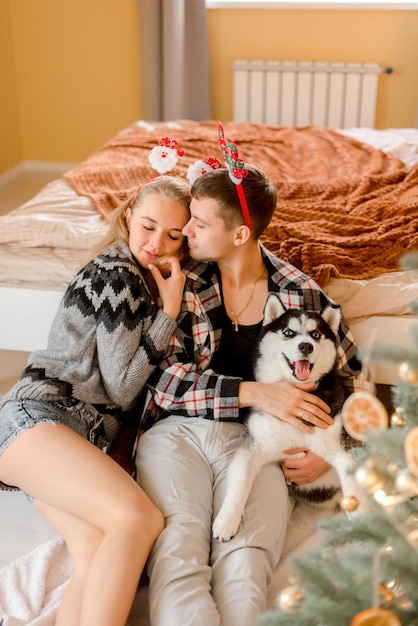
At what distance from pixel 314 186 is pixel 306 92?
180 centimetres

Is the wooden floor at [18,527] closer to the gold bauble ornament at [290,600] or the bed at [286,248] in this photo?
the bed at [286,248]

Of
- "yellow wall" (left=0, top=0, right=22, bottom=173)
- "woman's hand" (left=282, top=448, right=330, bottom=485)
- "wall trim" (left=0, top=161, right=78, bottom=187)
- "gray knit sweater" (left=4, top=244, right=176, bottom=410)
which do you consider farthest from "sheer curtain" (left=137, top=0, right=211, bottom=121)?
"woman's hand" (left=282, top=448, right=330, bottom=485)

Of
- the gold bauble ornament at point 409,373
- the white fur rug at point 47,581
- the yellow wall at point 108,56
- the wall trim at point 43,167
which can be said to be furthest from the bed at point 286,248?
the wall trim at point 43,167

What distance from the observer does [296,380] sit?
1702mm

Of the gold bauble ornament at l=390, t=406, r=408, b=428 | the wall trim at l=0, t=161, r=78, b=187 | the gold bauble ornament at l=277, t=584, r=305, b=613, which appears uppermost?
the gold bauble ornament at l=390, t=406, r=408, b=428

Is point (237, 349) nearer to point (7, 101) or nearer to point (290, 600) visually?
point (290, 600)

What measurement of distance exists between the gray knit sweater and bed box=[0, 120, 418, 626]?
39 centimetres

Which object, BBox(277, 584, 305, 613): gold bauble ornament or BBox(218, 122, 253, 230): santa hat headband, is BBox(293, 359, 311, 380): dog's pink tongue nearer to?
BBox(218, 122, 253, 230): santa hat headband

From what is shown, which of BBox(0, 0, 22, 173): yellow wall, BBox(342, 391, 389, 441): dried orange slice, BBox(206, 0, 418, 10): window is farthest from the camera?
BBox(0, 0, 22, 173): yellow wall

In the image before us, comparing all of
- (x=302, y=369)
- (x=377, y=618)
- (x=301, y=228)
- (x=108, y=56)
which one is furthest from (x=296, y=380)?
(x=108, y=56)

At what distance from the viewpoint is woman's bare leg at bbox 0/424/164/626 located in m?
1.37

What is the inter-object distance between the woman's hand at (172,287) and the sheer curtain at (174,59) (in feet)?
8.95

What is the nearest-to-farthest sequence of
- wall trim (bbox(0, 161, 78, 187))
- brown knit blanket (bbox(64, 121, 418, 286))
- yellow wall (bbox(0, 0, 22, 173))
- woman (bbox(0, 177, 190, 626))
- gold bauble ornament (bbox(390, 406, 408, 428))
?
gold bauble ornament (bbox(390, 406, 408, 428)) < woman (bbox(0, 177, 190, 626)) < brown knit blanket (bbox(64, 121, 418, 286)) < yellow wall (bbox(0, 0, 22, 173)) < wall trim (bbox(0, 161, 78, 187))

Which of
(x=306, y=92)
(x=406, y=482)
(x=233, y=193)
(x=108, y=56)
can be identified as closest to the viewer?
(x=406, y=482)
